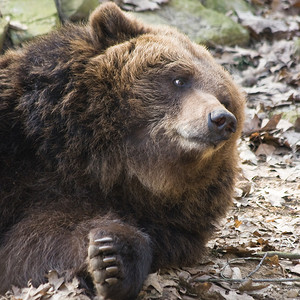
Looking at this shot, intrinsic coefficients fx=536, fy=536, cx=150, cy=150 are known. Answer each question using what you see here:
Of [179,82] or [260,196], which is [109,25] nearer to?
[179,82]

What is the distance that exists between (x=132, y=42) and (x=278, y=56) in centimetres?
A: 667

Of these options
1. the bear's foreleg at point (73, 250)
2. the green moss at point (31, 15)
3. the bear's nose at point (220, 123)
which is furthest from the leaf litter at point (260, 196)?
the green moss at point (31, 15)

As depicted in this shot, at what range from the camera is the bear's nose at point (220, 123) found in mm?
4172

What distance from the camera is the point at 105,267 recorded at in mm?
3768

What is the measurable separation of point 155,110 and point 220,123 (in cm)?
66

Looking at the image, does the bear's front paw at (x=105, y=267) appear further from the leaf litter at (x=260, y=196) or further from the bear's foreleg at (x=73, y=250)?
the leaf litter at (x=260, y=196)

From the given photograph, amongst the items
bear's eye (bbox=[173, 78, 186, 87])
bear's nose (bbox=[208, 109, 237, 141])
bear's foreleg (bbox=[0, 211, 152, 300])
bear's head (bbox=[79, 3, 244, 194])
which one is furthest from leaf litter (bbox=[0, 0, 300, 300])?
bear's eye (bbox=[173, 78, 186, 87])

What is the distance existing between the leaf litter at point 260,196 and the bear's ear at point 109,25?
216cm

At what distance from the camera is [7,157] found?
4.66 m

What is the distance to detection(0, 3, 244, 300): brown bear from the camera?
4.39m

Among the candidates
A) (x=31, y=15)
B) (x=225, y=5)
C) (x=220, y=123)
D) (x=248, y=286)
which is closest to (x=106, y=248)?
(x=220, y=123)

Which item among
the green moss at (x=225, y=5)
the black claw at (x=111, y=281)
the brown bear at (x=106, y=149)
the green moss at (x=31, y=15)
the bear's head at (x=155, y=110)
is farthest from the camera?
the green moss at (x=225, y=5)

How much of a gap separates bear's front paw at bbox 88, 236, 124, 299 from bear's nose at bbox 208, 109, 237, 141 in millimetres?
1189

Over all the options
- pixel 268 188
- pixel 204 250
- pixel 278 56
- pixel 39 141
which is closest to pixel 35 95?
pixel 39 141
